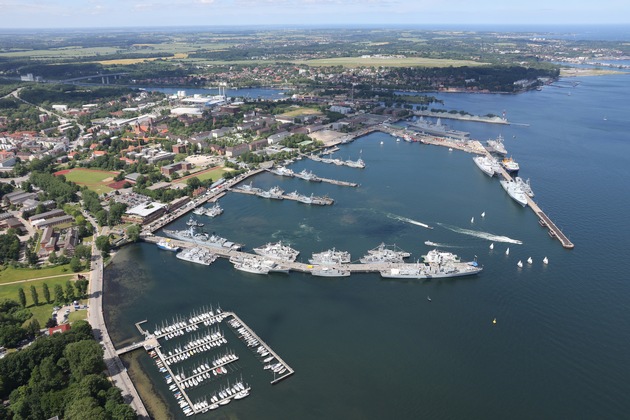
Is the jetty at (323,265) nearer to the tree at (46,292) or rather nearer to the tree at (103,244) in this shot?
the tree at (103,244)

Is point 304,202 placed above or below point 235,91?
below

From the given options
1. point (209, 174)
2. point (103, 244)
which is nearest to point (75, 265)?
point (103, 244)

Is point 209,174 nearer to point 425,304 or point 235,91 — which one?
point 425,304

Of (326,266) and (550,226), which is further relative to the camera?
(550,226)

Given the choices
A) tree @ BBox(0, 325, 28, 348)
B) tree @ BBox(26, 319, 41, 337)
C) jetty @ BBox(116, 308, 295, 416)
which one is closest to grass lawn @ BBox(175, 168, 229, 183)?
jetty @ BBox(116, 308, 295, 416)

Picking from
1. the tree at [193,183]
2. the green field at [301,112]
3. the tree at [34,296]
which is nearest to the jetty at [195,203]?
the tree at [193,183]

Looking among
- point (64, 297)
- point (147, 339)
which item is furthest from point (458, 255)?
point (64, 297)
